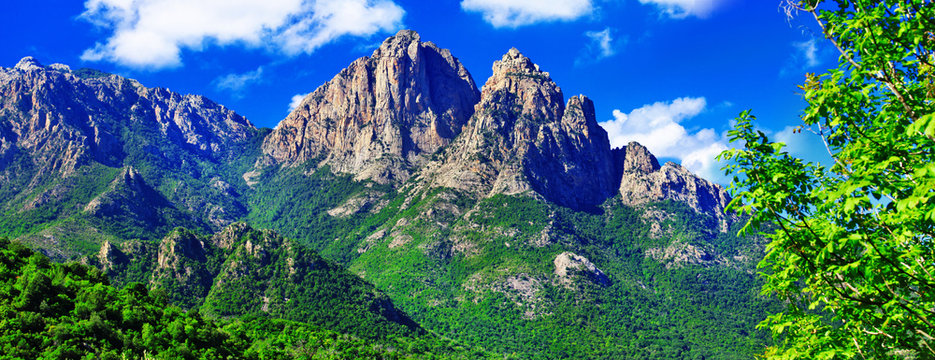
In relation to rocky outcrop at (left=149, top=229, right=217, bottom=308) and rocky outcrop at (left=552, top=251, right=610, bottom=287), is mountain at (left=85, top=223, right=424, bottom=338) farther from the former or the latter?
rocky outcrop at (left=552, top=251, right=610, bottom=287)

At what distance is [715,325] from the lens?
552ft

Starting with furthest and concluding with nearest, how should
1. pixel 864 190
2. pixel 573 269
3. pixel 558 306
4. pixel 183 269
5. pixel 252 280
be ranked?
pixel 573 269, pixel 558 306, pixel 252 280, pixel 183 269, pixel 864 190

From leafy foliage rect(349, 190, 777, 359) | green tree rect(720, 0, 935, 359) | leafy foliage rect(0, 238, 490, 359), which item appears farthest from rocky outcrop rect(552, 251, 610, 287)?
green tree rect(720, 0, 935, 359)

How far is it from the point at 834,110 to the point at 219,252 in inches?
5940

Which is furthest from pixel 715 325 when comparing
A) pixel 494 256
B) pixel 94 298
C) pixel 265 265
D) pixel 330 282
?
pixel 94 298

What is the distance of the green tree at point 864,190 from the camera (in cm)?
855

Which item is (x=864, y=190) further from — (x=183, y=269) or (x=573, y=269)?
(x=573, y=269)

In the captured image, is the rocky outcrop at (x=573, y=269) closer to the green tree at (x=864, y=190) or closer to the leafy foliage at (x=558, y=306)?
the leafy foliage at (x=558, y=306)

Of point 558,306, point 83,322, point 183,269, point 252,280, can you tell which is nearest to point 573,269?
point 558,306

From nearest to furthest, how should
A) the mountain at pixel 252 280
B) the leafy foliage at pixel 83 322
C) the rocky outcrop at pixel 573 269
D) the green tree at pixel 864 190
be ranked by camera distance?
the green tree at pixel 864 190
the leafy foliage at pixel 83 322
the mountain at pixel 252 280
the rocky outcrop at pixel 573 269

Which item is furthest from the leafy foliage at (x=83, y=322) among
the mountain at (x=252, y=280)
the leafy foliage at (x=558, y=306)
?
the leafy foliage at (x=558, y=306)

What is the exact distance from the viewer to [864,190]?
8.94 meters

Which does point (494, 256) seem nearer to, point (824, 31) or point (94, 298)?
point (94, 298)

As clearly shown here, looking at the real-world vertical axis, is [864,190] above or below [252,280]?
below
